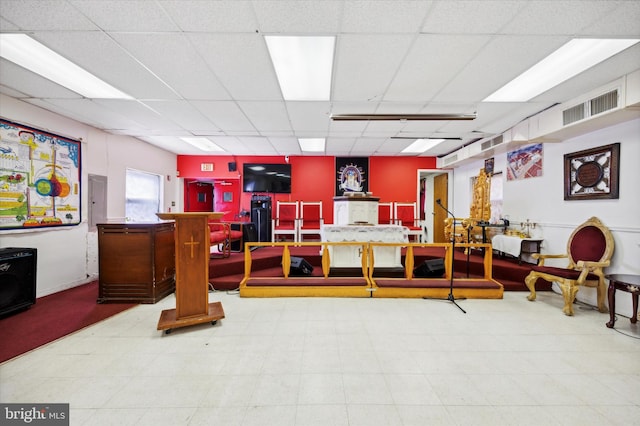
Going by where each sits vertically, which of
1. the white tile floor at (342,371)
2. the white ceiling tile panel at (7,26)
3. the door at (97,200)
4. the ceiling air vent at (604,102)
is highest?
the white ceiling tile panel at (7,26)

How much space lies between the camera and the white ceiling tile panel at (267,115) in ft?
12.7

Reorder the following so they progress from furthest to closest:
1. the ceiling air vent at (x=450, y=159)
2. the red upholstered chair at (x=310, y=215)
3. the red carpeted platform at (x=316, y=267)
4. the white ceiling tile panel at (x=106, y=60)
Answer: the red upholstered chair at (x=310, y=215), the ceiling air vent at (x=450, y=159), the red carpeted platform at (x=316, y=267), the white ceiling tile panel at (x=106, y=60)

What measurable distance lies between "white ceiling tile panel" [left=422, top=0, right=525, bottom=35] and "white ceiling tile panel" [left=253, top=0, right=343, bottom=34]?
83 cm

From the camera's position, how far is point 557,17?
2.07 m

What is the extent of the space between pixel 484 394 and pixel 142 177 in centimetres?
795

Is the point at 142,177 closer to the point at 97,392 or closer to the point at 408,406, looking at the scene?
the point at 97,392

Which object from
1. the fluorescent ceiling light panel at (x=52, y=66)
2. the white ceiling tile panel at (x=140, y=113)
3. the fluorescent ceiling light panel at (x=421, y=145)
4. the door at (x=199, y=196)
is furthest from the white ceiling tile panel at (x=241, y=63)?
the door at (x=199, y=196)

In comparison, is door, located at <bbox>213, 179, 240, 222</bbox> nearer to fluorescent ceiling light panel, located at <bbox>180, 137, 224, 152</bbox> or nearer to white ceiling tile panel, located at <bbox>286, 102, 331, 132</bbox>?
fluorescent ceiling light panel, located at <bbox>180, 137, 224, 152</bbox>

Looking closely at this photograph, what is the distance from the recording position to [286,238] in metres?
7.54

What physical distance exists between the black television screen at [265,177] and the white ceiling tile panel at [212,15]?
17.1ft

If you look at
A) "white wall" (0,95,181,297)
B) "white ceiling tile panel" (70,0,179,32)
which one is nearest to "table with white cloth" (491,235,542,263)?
"white ceiling tile panel" (70,0,179,32)

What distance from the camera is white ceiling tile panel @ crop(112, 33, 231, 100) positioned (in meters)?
2.37

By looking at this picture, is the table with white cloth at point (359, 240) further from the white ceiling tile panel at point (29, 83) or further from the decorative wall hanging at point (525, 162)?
the white ceiling tile panel at point (29, 83)

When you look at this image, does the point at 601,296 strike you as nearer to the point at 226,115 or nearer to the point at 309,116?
the point at 309,116
